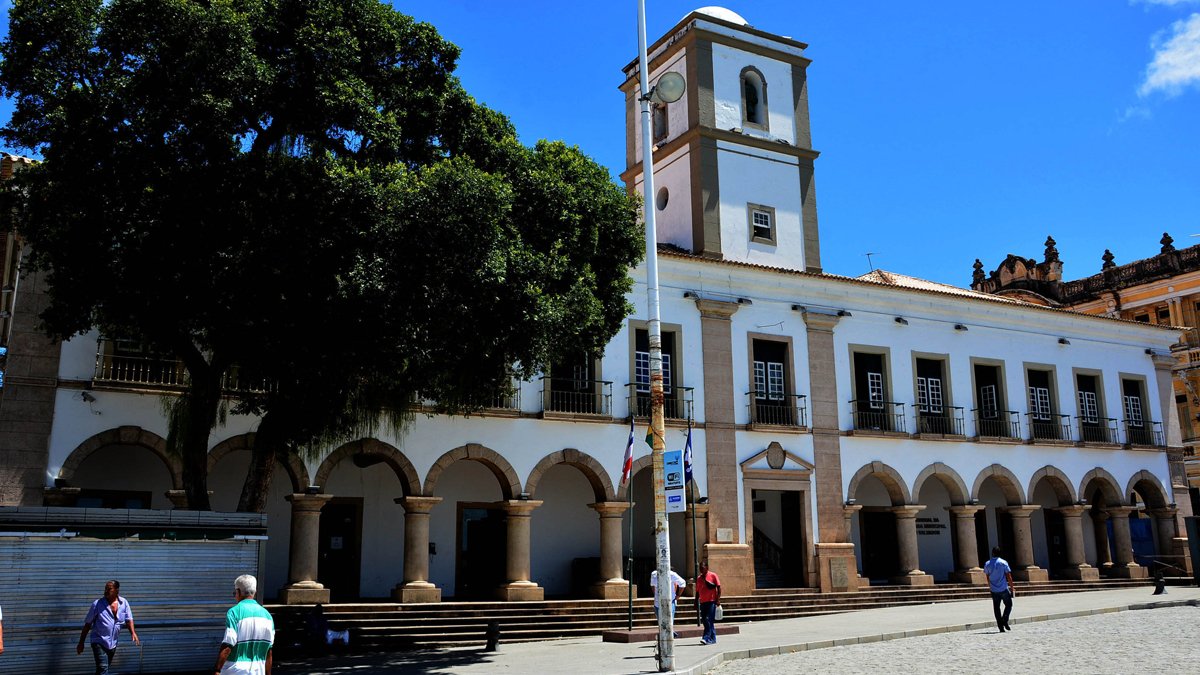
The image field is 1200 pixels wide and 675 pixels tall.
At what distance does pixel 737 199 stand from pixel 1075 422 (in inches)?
465

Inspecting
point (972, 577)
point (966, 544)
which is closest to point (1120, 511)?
point (966, 544)

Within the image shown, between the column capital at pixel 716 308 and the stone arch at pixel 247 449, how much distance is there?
9.45 meters

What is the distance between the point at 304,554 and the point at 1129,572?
2258 centimetres

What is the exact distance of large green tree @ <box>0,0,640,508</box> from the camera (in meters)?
13.1

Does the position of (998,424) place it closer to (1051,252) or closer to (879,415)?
(879,415)

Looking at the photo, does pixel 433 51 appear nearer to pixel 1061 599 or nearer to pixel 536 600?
pixel 536 600

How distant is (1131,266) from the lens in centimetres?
4034

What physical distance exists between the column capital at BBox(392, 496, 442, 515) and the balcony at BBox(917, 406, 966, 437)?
1291cm

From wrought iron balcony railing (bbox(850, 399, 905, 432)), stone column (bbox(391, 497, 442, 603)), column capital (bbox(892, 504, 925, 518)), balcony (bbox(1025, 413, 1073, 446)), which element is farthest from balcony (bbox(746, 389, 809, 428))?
stone column (bbox(391, 497, 442, 603))

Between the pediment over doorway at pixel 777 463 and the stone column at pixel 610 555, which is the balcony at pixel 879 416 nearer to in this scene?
the pediment over doorway at pixel 777 463

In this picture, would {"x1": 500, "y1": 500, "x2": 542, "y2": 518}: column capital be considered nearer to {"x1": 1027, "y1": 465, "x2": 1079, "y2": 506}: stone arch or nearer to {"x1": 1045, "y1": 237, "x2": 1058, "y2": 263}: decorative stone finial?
{"x1": 1027, "y1": 465, "x2": 1079, "y2": 506}: stone arch

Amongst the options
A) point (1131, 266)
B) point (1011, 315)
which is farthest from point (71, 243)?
point (1131, 266)

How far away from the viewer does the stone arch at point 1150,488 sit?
29328 mm

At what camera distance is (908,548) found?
24.8m
